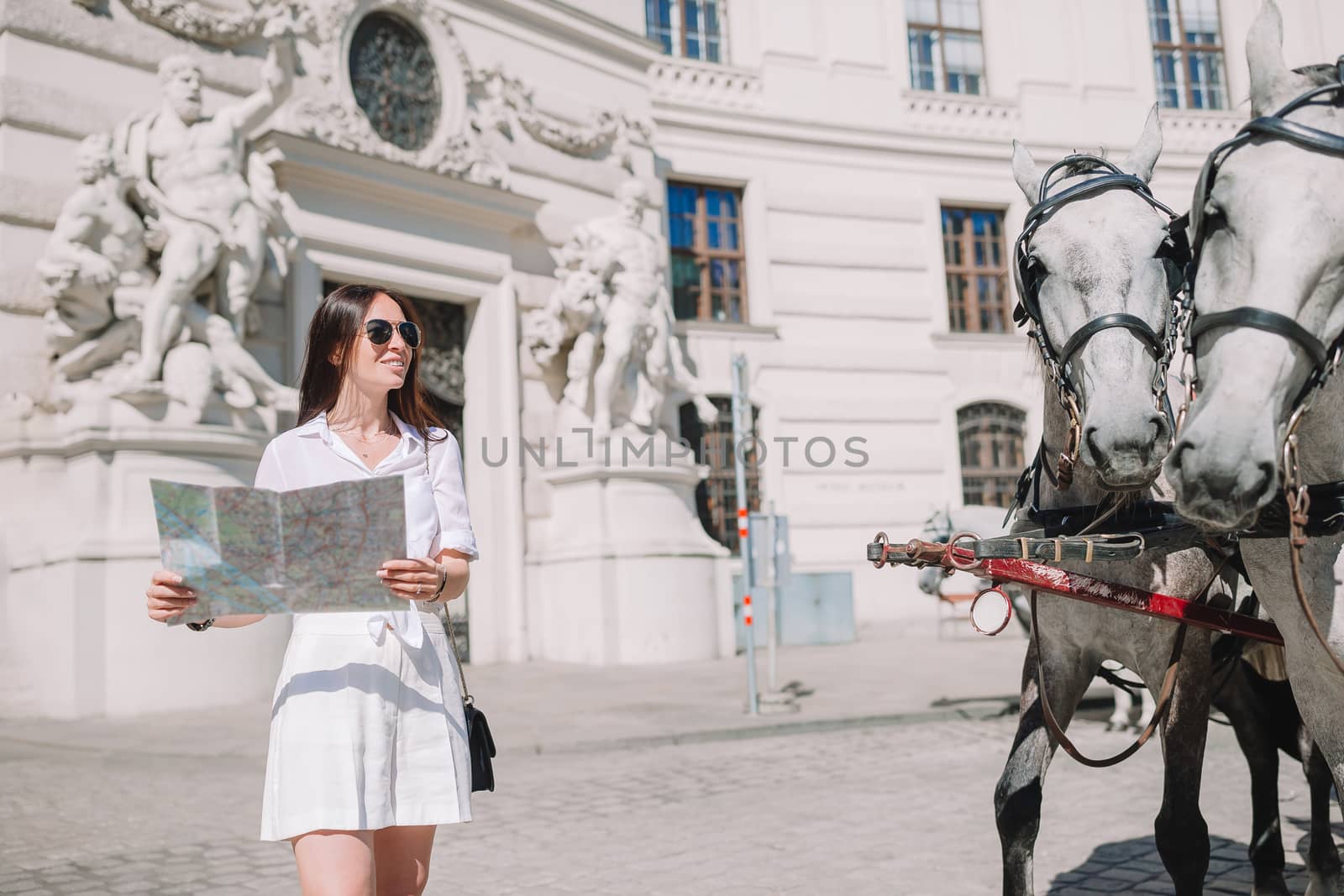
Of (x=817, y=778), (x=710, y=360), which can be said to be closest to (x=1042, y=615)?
(x=817, y=778)

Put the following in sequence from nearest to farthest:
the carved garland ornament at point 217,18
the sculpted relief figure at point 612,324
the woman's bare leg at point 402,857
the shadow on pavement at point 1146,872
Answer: the woman's bare leg at point 402,857
the shadow on pavement at point 1146,872
the carved garland ornament at point 217,18
the sculpted relief figure at point 612,324

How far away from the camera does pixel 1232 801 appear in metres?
6.07

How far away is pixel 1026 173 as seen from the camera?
3451mm

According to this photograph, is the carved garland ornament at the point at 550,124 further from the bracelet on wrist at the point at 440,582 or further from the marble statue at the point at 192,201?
the bracelet on wrist at the point at 440,582

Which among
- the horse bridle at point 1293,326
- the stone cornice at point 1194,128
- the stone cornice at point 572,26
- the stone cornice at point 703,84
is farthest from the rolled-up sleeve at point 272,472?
the stone cornice at point 1194,128

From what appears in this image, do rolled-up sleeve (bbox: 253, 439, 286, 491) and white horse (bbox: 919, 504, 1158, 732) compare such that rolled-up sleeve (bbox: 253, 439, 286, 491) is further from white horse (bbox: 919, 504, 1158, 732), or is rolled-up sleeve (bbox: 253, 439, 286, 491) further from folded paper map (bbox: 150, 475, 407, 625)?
white horse (bbox: 919, 504, 1158, 732)

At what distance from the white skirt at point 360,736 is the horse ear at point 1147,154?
90.7 inches

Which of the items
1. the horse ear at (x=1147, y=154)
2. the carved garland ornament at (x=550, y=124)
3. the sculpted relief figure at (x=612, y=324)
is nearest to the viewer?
the horse ear at (x=1147, y=154)

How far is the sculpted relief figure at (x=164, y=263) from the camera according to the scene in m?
10.5

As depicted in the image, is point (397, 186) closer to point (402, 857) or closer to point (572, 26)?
point (572, 26)

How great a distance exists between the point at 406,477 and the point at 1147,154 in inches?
88.4

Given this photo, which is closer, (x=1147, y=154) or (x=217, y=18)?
(x=1147, y=154)

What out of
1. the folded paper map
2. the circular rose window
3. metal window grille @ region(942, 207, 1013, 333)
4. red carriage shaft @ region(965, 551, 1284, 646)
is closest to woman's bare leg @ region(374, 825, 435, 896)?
the folded paper map

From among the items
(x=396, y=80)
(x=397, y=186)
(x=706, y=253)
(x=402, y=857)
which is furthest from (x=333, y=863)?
(x=706, y=253)
